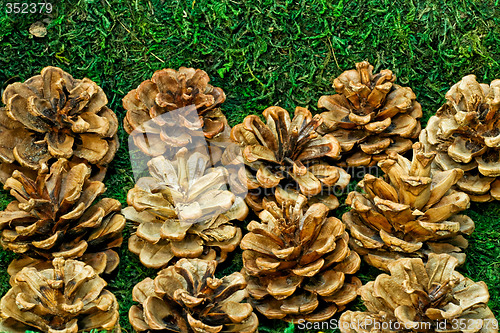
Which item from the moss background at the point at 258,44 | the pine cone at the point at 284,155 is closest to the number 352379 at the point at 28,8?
the moss background at the point at 258,44

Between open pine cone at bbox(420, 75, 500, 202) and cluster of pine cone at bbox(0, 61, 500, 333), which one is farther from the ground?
open pine cone at bbox(420, 75, 500, 202)

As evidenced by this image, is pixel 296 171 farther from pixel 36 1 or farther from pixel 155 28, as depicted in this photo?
pixel 36 1

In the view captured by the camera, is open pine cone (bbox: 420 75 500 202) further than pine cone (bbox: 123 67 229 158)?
No

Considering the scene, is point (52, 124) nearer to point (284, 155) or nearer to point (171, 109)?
point (171, 109)

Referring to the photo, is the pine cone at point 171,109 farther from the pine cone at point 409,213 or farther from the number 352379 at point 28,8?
the pine cone at point 409,213

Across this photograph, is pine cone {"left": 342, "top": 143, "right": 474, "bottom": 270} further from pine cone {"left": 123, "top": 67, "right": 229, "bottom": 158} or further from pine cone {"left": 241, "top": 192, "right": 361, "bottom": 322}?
pine cone {"left": 123, "top": 67, "right": 229, "bottom": 158}

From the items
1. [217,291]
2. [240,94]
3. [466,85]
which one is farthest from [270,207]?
[466,85]

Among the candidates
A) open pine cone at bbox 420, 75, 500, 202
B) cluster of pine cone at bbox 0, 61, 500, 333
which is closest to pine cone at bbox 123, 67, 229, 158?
cluster of pine cone at bbox 0, 61, 500, 333

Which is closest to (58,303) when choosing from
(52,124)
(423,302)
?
(52,124)
